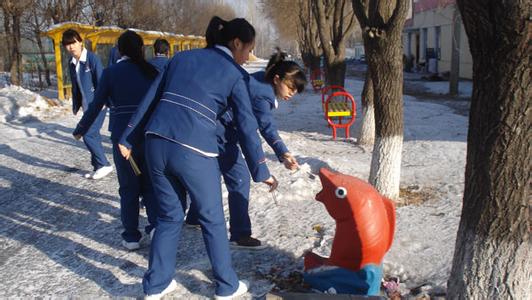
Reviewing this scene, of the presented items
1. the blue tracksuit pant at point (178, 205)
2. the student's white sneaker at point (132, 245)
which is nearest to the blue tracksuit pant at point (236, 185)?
the student's white sneaker at point (132, 245)

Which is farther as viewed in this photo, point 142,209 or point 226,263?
point 142,209

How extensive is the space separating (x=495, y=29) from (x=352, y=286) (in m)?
1.56

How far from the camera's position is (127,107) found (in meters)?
3.77

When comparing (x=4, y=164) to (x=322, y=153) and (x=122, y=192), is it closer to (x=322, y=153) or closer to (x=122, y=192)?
(x=122, y=192)

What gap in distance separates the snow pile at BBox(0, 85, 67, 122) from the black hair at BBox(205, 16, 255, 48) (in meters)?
9.16

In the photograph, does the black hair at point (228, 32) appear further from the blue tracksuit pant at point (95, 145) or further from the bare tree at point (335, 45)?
the bare tree at point (335, 45)

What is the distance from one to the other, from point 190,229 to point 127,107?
116cm

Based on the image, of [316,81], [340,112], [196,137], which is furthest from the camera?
[316,81]

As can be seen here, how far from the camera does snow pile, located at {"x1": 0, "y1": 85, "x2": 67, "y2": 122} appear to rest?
10.9m

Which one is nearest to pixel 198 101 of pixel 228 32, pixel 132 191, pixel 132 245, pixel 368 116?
pixel 228 32

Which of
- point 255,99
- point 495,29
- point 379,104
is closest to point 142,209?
point 255,99

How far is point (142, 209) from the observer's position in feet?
15.8

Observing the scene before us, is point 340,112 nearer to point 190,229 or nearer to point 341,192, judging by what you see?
point 190,229

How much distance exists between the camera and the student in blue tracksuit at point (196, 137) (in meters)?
2.73
